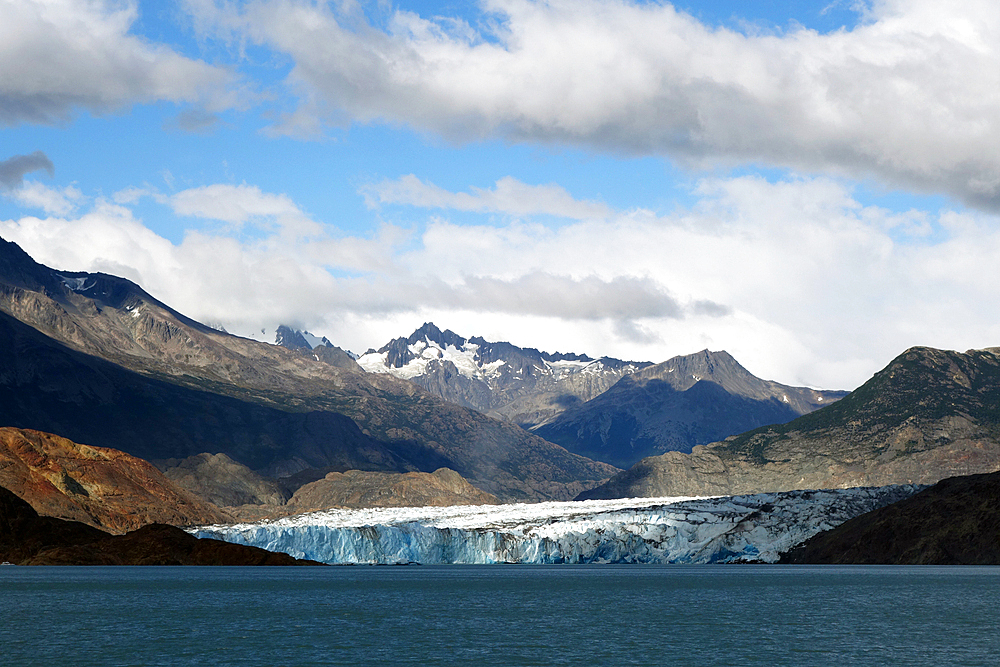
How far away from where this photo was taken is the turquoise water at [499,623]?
6831 cm

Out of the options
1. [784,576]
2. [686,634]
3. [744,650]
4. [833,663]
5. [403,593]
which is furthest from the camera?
[784,576]

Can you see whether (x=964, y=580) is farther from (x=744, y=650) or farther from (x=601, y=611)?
(x=744, y=650)

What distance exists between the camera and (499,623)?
91000 millimetres

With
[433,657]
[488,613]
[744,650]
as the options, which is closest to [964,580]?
[488,613]

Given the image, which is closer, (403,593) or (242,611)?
(242,611)

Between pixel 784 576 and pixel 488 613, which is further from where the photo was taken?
pixel 784 576

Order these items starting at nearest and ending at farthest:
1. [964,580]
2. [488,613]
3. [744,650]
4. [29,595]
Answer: [744,650] < [488,613] < [29,595] < [964,580]

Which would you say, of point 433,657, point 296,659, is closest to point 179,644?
point 296,659

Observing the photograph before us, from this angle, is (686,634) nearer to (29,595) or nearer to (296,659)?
(296,659)

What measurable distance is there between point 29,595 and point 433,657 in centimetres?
6974

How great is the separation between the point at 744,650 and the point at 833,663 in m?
7.95

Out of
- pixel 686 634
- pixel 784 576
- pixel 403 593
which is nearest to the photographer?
pixel 686 634

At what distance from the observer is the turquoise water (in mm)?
68312

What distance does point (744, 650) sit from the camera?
71.7 m
